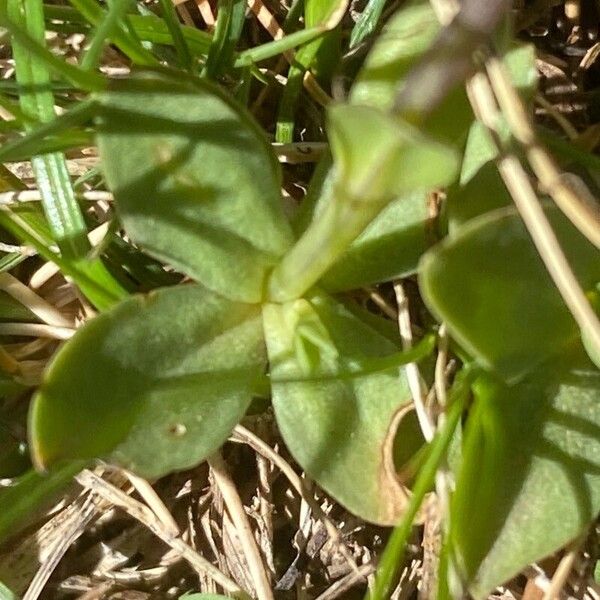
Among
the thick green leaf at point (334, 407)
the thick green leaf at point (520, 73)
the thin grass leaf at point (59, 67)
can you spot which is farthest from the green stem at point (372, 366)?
the thin grass leaf at point (59, 67)

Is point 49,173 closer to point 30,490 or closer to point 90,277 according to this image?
point 90,277

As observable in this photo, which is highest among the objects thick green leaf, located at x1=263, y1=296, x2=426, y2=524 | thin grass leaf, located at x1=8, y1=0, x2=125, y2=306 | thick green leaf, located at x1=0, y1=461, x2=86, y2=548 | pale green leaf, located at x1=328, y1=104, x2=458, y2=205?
pale green leaf, located at x1=328, y1=104, x2=458, y2=205

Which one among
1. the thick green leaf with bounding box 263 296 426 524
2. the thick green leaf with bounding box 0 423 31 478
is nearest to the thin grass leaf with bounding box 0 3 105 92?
the thick green leaf with bounding box 263 296 426 524

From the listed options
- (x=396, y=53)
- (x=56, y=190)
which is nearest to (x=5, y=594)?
(x=56, y=190)

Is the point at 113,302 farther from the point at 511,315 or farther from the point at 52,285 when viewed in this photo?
the point at 511,315

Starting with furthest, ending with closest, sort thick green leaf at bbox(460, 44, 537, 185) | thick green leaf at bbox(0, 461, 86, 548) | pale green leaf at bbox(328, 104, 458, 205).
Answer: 1. thick green leaf at bbox(0, 461, 86, 548)
2. thick green leaf at bbox(460, 44, 537, 185)
3. pale green leaf at bbox(328, 104, 458, 205)

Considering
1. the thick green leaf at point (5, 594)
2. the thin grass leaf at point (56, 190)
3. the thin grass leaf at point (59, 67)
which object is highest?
the thin grass leaf at point (59, 67)

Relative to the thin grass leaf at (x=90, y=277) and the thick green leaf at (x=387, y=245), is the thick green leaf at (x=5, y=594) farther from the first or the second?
the thick green leaf at (x=387, y=245)

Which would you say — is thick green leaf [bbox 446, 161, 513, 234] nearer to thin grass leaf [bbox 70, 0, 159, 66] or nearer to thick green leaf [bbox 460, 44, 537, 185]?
thick green leaf [bbox 460, 44, 537, 185]
